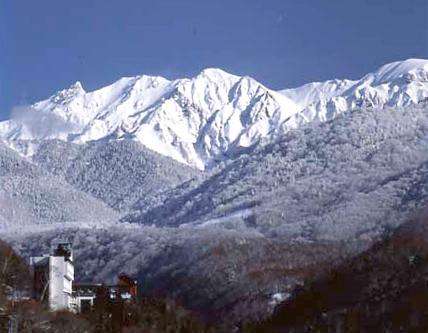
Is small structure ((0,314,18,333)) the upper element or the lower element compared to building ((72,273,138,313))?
lower

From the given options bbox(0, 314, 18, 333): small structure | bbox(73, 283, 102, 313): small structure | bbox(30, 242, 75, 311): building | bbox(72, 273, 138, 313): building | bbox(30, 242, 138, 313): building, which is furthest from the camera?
bbox(72, 273, 138, 313): building

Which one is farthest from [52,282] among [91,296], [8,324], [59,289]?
[8,324]

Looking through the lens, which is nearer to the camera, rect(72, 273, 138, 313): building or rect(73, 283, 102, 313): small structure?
rect(73, 283, 102, 313): small structure

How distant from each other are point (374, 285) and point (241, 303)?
64.2 meters

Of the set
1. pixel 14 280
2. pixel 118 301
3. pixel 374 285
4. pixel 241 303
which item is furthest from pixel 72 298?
pixel 241 303

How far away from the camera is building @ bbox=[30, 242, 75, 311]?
90.1 metres

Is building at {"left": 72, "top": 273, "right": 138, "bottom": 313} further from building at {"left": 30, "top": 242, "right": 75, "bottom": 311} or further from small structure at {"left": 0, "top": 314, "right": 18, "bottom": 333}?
small structure at {"left": 0, "top": 314, "right": 18, "bottom": 333}

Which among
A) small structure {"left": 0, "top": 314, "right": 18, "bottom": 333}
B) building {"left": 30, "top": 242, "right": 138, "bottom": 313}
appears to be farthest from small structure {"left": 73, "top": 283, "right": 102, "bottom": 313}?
small structure {"left": 0, "top": 314, "right": 18, "bottom": 333}

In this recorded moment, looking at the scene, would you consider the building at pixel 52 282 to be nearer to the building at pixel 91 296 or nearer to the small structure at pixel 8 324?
the building at pixel 91 296

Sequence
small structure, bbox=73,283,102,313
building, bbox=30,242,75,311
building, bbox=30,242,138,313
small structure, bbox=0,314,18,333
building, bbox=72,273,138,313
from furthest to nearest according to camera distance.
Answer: building, bbox=72,273,138,313 < small structure, bbox=73,283,102,313 < building, bbox=30,242,138,313 < building, bbox=30,242,75,311 < small structure, bbox=0,314,18,333

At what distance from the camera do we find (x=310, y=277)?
571 ft

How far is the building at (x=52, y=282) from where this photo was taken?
90.1 m

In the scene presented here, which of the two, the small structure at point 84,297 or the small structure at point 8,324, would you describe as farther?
the small structure at point 84,297

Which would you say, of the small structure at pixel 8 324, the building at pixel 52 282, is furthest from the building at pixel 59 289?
the small structure at pixel 8 324
